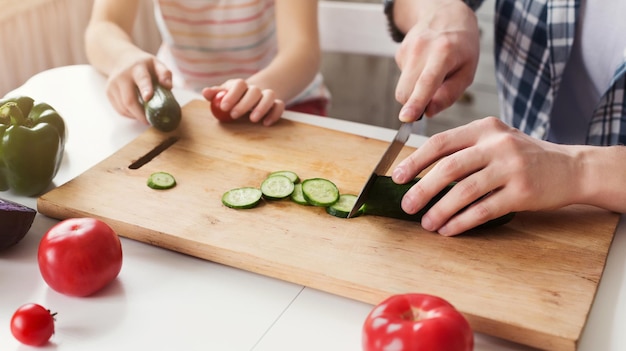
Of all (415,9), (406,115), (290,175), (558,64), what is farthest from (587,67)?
(290,175)

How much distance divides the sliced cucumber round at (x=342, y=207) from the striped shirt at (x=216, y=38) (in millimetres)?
928

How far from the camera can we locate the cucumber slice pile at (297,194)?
128cm

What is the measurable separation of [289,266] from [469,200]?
34 centimetres

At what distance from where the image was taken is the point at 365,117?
369 centimetres

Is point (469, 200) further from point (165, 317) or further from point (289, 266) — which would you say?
point (165, 317)

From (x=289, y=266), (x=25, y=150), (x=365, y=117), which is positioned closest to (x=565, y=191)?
(x=289, y=266)

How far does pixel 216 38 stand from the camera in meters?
2.28

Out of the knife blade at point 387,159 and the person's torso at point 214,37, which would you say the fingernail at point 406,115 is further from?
the person's torso at point 214,37

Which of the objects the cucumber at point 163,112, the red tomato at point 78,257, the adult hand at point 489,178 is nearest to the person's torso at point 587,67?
the adult hand at point 489,178

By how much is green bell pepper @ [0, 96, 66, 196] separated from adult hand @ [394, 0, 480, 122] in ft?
2.32

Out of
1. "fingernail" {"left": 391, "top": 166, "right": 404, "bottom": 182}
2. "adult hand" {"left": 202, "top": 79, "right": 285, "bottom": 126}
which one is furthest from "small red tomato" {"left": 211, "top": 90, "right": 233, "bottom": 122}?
"fingernail" {"left": 391, "top": 166, "right": 404, "bottom": 182}

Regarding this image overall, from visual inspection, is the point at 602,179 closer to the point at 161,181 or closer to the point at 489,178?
the point at 489,178

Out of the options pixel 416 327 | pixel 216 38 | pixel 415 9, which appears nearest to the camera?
pixel 416 327

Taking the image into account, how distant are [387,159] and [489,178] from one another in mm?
250
